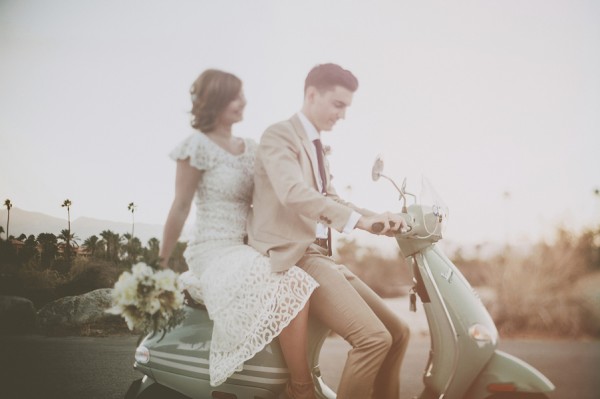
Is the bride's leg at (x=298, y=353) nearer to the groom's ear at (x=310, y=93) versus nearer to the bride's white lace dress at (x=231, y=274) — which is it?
the bride's white lace dress at (x=231, y=274)

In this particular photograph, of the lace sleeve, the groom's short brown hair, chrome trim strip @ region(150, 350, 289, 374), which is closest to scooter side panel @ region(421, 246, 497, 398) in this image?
chrome trim strip @ region(150, 350, 289, 374)

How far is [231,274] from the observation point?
77.4 inches

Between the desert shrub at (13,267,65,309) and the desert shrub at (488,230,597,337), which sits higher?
the desert shrub at (13,267,65,309)

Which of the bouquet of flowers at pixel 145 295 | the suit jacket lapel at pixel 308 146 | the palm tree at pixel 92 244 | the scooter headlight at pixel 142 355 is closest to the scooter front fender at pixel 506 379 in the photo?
the suit jacket lapel at pixel 308 146

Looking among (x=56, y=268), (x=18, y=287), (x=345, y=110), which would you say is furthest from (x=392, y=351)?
(x=18, y=287)

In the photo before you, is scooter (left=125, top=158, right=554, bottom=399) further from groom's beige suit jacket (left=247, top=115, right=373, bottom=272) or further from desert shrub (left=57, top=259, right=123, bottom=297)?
desert shrub (left=57, top=259, right=123, bottom=297)

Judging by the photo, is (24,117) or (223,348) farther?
(24,117)

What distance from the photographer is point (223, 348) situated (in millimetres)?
1960

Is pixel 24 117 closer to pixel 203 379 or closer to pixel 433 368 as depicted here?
pixel 203 379

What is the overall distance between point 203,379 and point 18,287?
1610 millimetres

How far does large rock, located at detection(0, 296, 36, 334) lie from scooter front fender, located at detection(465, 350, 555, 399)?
2.49m

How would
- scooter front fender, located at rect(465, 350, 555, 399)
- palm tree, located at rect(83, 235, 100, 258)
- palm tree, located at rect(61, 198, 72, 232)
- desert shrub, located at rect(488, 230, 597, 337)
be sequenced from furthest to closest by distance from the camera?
desert shrub, located at rect(488, 230, 597, 337) < palm tree, located at rect(61, 198, 72, 232) < palm tree, located at rect(83, 235, 100, 258) < scooter front fender, located at rect(465, 350, 555, 399)

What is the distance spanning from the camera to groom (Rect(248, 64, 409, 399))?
185 centimetres

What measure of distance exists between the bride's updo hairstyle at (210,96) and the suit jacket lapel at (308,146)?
1.00 ft
